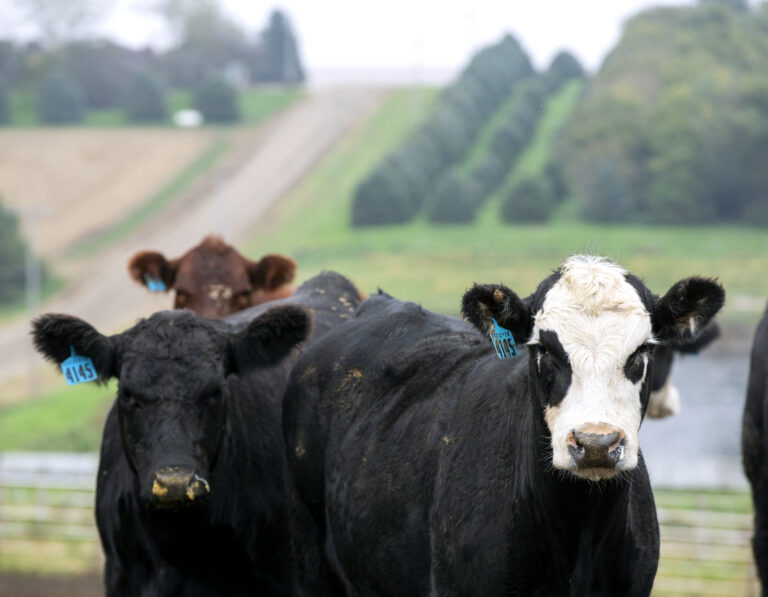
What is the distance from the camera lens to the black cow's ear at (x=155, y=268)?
10.5 m

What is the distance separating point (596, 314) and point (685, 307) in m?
0.42

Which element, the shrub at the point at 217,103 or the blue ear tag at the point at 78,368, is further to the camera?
the shrub at the point at 217,103

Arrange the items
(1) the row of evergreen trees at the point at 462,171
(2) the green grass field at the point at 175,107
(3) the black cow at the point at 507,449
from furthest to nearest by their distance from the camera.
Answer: (2) the green grass field at the point at 175,107 → (1) the row of evergreen trees at the point at 462,171 → (3) the black cow at the point at 507,449

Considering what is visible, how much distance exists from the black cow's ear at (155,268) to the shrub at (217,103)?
74645mm

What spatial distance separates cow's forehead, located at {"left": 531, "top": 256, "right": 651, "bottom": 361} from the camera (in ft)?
15.8

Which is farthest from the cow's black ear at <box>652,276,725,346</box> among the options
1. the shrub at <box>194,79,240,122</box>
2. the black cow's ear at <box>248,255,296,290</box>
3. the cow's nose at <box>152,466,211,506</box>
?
the shrub at <box>194,79,240,122</box>

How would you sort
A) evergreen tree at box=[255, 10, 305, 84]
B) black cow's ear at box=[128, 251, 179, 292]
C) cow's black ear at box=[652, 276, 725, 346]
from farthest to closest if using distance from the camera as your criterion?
1. evergreen tree at box=[255, 10, 305, 84]
2. black cow's ear at box=[128, 251, 179, 292]
3. cow's black ear at box=[652, 276, 725, 346]

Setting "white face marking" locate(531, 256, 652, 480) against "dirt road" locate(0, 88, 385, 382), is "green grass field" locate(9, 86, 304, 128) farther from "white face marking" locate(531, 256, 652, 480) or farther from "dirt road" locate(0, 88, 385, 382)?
"white face marking" locate(531, 256, 652, 480)

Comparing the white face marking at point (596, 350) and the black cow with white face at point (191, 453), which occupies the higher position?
the white face marking at point (596, 350)

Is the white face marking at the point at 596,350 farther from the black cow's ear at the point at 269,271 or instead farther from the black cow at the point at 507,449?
the black cow's ear at the point at 269,271

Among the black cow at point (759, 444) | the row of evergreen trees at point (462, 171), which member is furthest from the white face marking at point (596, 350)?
the row of evergreen trees at point (462, 171)

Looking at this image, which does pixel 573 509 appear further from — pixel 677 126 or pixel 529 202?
pixel 677 126

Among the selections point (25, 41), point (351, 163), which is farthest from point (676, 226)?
point (25, 41)

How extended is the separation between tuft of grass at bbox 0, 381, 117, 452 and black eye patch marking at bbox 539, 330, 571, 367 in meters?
25.7
